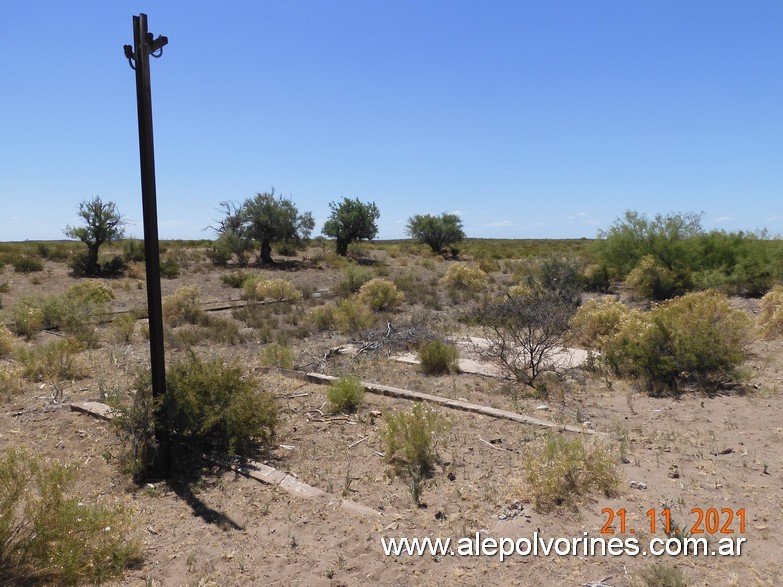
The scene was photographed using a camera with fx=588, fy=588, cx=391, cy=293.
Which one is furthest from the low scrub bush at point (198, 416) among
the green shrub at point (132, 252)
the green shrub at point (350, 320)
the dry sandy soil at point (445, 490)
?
the green shrub at point (132, 252)

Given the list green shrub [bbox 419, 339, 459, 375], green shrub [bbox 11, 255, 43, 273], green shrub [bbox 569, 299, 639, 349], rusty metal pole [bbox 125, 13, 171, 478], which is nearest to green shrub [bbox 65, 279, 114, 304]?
green shrub [bbox 11, 255, 43, 273]

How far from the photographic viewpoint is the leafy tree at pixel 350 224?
41531mm

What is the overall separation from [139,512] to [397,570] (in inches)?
91.0

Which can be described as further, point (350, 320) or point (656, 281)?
point (656, 281)

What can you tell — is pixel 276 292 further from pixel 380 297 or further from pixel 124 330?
pixel 124 330

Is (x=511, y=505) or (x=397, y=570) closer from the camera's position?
(x=397, y=570)

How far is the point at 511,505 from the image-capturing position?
15.7 feet

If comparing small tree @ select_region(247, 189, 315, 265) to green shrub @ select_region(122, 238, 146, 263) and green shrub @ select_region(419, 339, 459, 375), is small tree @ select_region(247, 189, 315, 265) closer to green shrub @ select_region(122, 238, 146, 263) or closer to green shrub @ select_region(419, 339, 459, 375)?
green shrub @ select_region(122, 238, 146, 263)

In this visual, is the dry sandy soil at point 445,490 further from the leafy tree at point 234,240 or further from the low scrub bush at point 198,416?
the leafy tree at point 234,240

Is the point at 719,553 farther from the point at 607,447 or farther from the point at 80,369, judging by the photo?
the point at 80,369

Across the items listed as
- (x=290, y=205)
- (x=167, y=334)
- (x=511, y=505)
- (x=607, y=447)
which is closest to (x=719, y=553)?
(x=511, y=505)

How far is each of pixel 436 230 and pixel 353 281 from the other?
23.8 metres

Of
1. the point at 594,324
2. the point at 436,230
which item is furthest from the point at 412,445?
the point at 436,230

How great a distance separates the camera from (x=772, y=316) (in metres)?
12.4
